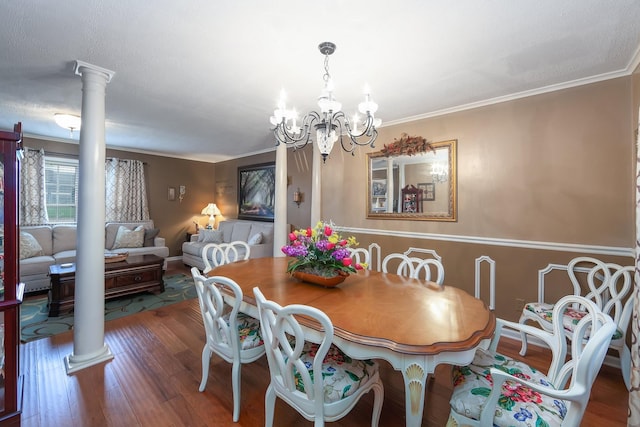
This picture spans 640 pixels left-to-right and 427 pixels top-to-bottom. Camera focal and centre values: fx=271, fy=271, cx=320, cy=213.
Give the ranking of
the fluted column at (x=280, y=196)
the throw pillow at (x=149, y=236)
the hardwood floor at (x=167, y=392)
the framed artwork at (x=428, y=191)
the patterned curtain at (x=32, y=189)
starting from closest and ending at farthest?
1. the hardwood floor at (x=167, y=392)
2. the framed artwork at (x=428, y=191)
3. the fluted column at (x=280, y=196)
4. the patterned curtain at (x=32, y=189)
5. the throw pillow at (x=149, y=236)

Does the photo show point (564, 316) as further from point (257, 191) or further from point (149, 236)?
point (149, 236)

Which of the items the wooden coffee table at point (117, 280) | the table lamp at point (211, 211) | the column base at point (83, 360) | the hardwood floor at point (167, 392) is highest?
the table lamp at point (211, 211)

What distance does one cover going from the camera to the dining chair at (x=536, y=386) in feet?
3.12

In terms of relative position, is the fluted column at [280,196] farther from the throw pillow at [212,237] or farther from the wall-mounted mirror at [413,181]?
the throw pillow at [212,237]

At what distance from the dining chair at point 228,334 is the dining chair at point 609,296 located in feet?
7.27

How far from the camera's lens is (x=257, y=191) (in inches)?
224

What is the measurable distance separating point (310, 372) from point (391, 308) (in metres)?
0.54

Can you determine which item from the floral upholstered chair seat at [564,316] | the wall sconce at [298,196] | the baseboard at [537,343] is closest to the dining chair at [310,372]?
the floral upholstered chair seat at [564,316]

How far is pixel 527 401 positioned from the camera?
1140 millimetres

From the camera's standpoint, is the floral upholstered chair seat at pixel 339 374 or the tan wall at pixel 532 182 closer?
the floral upholstered chair seat at pixel 339 374

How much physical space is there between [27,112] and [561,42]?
5.39 metres

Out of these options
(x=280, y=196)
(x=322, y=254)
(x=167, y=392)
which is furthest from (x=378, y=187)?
(x=167, y=392)

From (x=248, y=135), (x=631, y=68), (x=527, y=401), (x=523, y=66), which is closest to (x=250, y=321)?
(x=527, y=401)

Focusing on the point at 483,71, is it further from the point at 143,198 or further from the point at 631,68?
the point at 143,198
